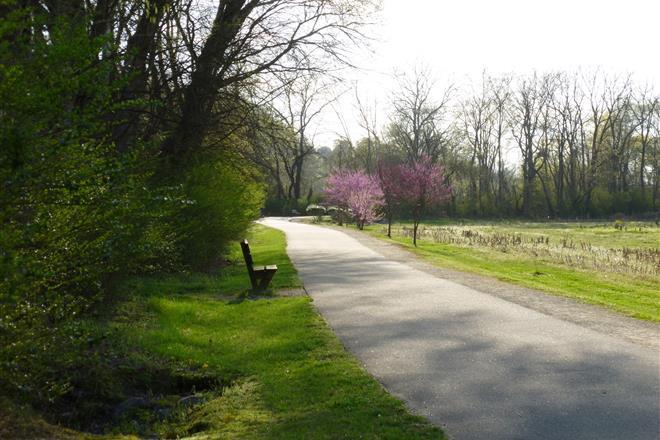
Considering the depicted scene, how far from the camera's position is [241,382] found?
687cm

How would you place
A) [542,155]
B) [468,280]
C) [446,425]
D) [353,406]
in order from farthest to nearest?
[542,155], [468,280], [353,406], [446,425]

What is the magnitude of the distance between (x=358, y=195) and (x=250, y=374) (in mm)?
37055

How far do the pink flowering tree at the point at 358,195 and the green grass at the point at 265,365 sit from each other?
2999 cm

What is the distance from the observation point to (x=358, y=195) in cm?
4384

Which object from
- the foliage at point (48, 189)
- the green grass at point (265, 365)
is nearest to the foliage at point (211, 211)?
the green grass at point (265, 365)

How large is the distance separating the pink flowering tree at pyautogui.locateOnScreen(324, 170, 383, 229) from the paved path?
30816 millimetres

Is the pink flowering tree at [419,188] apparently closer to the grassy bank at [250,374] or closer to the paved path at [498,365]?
the paved path at [498,365]

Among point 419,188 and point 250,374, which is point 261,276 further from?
point 419,188

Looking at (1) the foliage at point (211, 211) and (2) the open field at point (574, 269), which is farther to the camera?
(1) the foliage at point (211, 211)

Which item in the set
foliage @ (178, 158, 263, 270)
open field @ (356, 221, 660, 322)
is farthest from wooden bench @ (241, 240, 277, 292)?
open field @ (356, 221, 660, 322)

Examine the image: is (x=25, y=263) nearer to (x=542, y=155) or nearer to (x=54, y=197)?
(x=54, y=197)

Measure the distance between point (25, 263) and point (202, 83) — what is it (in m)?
12.0

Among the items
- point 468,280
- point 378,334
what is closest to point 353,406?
point 378,334

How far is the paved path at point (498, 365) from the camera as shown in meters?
5.03
